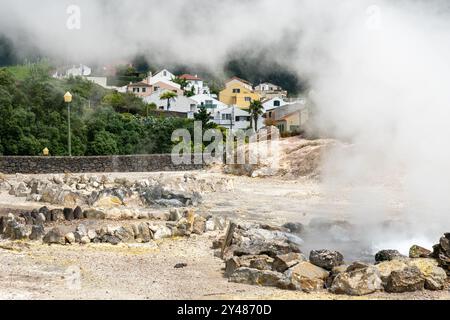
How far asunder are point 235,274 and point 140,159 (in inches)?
748

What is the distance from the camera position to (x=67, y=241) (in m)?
9.66

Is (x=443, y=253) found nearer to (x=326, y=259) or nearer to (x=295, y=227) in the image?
(x=326, y=259)

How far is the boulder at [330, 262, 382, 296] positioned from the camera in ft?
22.3

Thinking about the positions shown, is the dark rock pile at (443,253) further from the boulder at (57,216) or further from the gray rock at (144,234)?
the boulder at (57,216)

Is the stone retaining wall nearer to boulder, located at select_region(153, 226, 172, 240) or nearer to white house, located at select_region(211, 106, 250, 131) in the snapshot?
boulder, located at select_region(153, 226, 172, 240)

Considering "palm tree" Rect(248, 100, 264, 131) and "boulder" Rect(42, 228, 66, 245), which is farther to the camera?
"palm tree" Rect(248, 100, 264, 131)

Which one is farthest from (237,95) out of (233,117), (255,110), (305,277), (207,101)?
(305,277)

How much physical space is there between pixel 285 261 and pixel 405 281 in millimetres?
1390

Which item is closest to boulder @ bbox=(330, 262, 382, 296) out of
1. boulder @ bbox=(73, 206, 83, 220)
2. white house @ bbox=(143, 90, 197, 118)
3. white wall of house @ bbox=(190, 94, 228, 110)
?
boulder @ bbox=(73, 206, 83, 220)

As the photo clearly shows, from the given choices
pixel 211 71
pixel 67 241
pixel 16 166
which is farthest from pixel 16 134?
pixel 211 71

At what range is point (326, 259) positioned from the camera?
764 centimetres

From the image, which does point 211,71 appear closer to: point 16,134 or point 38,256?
point 16,134
